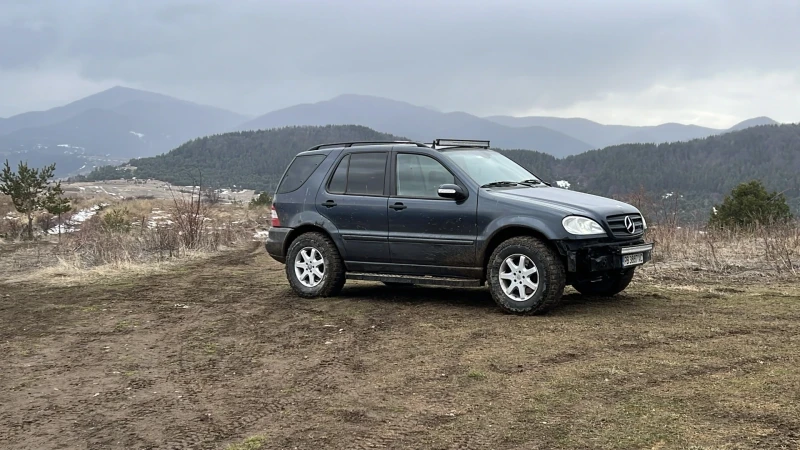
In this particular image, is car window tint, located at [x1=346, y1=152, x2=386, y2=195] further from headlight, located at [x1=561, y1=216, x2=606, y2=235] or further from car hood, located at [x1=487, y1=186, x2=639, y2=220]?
headlight, located at [x1=561, y1=216, x2=606, y2=235]

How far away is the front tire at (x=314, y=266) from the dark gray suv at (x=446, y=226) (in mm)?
14

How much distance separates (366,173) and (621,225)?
9.93 ft

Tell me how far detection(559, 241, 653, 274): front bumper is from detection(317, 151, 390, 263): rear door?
2192 millimetres

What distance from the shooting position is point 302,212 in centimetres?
878

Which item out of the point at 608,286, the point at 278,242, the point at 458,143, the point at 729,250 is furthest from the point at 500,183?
the point at 729,250

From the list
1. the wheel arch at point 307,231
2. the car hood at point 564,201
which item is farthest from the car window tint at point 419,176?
the wheel arch at point 307,231

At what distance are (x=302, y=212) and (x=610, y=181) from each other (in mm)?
111642

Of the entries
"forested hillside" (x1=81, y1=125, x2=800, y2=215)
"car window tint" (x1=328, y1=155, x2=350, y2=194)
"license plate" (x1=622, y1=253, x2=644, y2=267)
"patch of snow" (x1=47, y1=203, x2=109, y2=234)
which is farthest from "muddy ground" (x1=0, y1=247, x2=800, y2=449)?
"forested hillside" (x1=81, y1=125, x2=800, y2=215)

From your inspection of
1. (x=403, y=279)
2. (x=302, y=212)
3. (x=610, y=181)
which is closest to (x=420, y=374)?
(x=403, y=279)

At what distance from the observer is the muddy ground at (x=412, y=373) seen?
397 centimetres

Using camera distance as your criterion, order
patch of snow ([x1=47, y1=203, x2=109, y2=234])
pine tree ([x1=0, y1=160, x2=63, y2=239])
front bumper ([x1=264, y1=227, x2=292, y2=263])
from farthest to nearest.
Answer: patch of snow ([x1=47, y1=203, x2=109, y2=234]), pine tree ([x1=0, y1=160, x2=63, y2=239]), front bumper ([x1=264, y1=227, x2=292, y2=263])

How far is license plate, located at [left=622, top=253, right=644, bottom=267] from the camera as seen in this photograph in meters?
7.14

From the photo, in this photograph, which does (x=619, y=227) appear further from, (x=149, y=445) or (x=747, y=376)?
(x=149, y=445)

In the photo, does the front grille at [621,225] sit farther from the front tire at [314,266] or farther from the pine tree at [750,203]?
the pine tree at [750,203]
